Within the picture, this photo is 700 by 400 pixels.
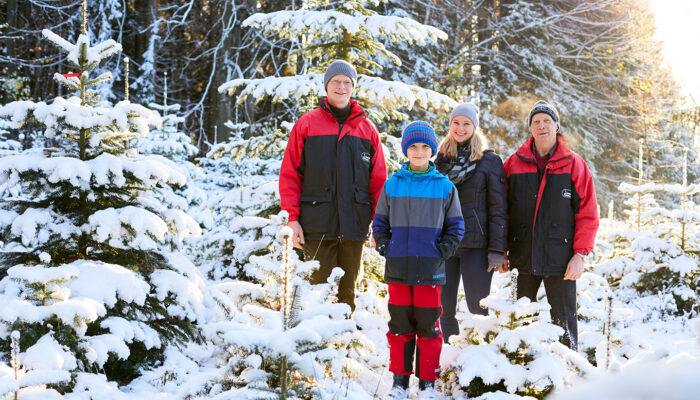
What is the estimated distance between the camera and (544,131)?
4.19 metres

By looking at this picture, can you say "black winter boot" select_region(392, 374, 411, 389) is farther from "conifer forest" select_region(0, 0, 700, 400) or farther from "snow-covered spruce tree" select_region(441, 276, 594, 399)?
"snow-covered spruce tree" select_region(441, 276, 594, 399)

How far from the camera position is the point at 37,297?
11.0 feet

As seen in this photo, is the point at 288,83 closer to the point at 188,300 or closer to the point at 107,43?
the point at 107,43

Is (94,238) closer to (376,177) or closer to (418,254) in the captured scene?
(376,177)

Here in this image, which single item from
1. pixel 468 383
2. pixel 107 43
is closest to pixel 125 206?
pixel 107 43

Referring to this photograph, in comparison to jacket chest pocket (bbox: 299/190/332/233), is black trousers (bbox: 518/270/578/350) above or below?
below

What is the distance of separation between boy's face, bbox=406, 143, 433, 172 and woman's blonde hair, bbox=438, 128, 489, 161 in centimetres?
55

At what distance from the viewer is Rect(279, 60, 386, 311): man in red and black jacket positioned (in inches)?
163

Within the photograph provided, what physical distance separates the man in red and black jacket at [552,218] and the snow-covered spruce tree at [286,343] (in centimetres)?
201

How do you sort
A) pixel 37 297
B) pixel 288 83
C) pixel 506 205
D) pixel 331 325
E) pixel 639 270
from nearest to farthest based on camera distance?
pixel 331 325 < pixel 37 297 < pixel 506 205 < pixel 288 83 < pixel 639 270

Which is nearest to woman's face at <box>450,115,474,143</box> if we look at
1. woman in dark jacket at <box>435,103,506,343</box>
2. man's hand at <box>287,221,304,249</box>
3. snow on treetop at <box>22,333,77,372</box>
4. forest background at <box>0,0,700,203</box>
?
woman in dark jacket at <box>435,103,506,343</box>

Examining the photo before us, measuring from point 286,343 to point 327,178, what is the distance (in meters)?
2.17

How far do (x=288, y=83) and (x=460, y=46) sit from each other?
14.2 metres

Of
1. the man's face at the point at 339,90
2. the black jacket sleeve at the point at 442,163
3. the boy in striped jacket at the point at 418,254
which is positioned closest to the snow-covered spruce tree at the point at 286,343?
the boy in striped jacket at the point at 418,254
